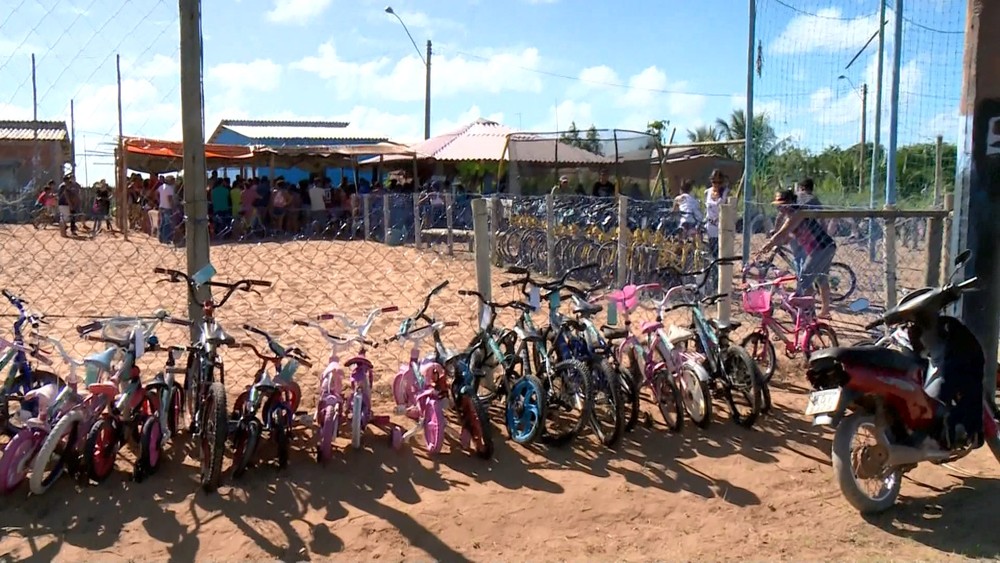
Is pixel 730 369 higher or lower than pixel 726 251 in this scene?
lower

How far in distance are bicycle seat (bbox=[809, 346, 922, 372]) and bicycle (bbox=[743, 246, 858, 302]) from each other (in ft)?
15.7

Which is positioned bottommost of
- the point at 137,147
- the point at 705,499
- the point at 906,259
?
the point at 705,499

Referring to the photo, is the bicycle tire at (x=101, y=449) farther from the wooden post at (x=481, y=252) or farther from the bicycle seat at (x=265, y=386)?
the wooden post at (x=481, y=252)

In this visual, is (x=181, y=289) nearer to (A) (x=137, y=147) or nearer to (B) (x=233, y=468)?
(B) (x=233, y=468)

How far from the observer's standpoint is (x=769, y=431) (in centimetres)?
545

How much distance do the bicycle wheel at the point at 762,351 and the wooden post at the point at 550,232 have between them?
5910mm

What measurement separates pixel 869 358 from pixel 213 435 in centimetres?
323

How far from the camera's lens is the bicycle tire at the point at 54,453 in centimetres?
414

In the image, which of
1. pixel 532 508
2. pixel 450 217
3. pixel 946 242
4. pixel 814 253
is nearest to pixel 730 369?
pixel 532 508

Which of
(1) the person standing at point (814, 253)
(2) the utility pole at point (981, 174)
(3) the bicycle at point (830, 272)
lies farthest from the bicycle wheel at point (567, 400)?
(3) the bicycle at point (830, 272)

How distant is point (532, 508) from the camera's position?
428cm

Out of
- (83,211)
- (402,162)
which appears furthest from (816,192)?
(83,211)

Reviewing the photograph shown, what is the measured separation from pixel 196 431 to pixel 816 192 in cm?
948

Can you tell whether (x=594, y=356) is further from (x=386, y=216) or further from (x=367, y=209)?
(x=367, y=209)
